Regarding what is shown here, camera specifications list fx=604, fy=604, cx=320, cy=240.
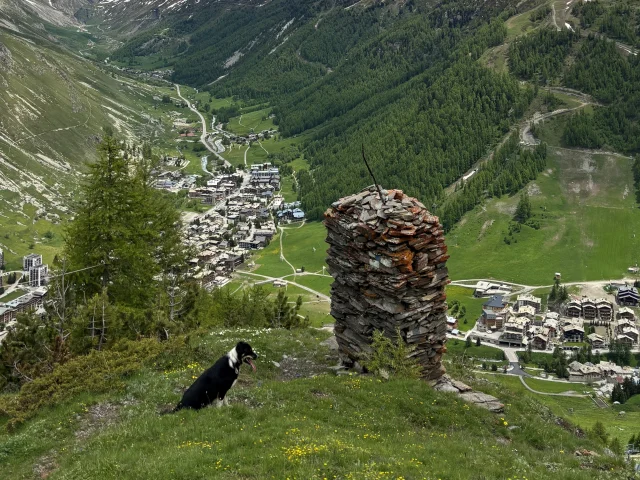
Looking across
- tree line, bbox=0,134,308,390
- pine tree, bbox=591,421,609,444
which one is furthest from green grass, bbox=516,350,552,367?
tree line, bbox=0,134,308,390

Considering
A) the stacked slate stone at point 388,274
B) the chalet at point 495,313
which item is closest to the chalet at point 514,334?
the chalet at point 495,313

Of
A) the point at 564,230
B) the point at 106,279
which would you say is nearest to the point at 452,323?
the point at 564,230

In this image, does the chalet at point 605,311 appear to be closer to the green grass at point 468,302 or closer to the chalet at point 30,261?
the green grass at point 468,302

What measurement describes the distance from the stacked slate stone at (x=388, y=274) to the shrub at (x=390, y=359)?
107cm

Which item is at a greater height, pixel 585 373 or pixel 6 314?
pixel 6 314

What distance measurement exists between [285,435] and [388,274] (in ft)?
53.8

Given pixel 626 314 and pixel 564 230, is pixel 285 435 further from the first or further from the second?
pixel 564 230

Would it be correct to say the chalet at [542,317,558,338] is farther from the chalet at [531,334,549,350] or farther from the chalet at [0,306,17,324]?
the chalet at [0,306,17,324]

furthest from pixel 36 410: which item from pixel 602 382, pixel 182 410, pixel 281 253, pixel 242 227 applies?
pixel 242 227

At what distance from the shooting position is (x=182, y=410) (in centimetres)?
2305

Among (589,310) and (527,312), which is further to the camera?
(589,310)

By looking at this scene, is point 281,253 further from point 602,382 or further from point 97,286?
point 97,286

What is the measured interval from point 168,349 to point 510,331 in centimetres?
9888

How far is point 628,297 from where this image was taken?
5162 inches
